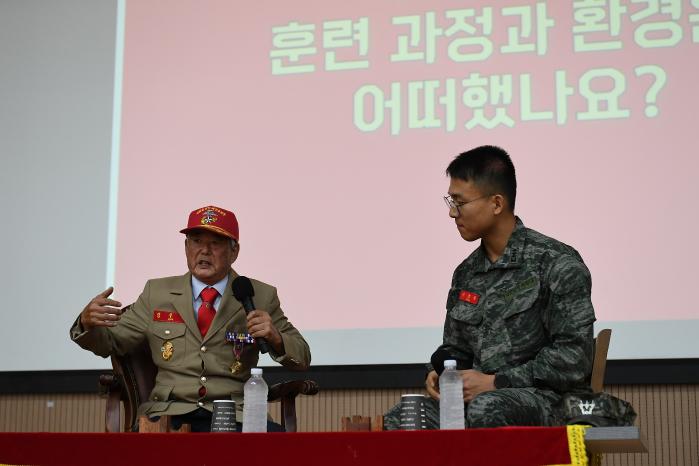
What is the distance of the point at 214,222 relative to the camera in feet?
11.9

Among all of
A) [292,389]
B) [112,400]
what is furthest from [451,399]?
[112,400]

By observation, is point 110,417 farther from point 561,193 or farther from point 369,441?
point 561,193

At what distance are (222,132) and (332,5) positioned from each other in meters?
0.78

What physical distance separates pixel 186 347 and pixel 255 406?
2.60 ft

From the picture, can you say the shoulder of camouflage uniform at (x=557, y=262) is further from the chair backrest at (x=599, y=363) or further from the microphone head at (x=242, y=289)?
the microphone head at (x=242, y=289)

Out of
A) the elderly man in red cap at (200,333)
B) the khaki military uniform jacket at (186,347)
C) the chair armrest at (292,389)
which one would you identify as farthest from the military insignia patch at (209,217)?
the chair armrest at (292,389)

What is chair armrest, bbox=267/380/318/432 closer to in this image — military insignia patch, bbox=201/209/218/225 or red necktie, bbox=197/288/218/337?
red necktie, bbox=197/288/218/337

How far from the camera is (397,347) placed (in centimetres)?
471

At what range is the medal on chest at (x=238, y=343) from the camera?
357 cm

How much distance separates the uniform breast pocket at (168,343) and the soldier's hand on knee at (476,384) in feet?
3.73

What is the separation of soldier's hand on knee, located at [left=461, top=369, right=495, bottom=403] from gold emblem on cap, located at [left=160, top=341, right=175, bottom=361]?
3.79 ft

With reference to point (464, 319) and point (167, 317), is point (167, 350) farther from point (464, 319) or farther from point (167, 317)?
point (464, 319)

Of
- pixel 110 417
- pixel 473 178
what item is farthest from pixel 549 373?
pixel 110 417

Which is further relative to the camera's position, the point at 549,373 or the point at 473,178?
the point at 473,178
